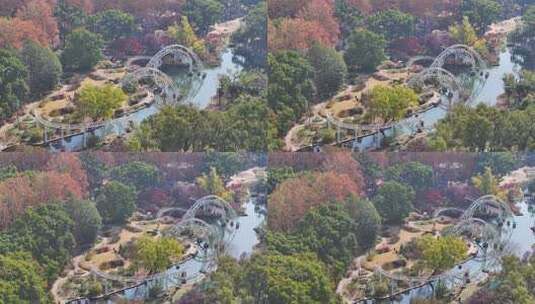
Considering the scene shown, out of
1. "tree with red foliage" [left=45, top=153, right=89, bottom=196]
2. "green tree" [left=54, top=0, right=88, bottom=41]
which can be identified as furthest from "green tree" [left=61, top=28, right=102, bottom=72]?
"tree with red foliage" [left=45, top=153, right=89, bottom=196]

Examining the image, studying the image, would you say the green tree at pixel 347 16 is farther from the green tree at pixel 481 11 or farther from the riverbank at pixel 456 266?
the riverbank at pixel 456 266

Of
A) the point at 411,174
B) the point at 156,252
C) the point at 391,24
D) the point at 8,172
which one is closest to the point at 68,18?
the point at 8,172

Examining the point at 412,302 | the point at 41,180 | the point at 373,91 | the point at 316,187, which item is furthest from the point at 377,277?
the point at 41,180

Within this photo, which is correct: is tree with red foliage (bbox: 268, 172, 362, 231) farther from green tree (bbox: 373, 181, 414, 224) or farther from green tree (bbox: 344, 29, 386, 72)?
green tree (bbox: 344, 29, 386, 72)

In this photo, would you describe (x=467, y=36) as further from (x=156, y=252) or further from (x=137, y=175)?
(x=156, y=252)

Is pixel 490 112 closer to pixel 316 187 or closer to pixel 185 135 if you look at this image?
pixel 316 187
